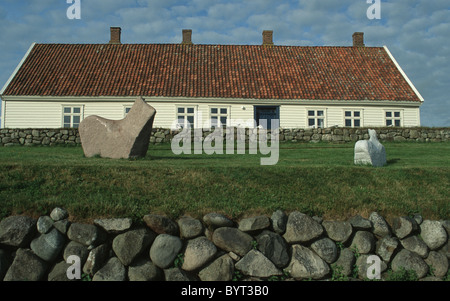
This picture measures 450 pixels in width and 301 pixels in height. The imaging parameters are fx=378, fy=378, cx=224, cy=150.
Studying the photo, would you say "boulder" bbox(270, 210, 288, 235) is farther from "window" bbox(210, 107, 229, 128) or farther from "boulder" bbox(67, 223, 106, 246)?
"window" bbox(210, 107, 229, 128)

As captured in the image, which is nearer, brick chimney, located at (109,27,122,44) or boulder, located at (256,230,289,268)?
boulder, located at (256,230,289,268)

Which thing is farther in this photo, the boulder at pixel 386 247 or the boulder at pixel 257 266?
the boulder at pixel 386 247

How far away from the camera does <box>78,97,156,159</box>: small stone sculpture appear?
38.6 feet

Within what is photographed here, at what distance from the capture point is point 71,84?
24.6 meters

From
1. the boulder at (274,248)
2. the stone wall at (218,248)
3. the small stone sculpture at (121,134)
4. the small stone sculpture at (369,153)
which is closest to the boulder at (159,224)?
the stone wall at (218,248)

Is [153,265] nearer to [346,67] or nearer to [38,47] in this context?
[346,67]

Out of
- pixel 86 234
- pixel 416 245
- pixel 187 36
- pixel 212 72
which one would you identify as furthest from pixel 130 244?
pixel 187 36

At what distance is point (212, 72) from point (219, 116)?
3564 millimetres

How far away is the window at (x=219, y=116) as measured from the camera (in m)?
24.8

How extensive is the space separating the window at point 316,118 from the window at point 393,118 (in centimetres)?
443

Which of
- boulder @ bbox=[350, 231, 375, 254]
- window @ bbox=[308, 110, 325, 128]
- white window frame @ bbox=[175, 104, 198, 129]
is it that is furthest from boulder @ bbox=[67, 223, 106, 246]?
window @ bbox=[308, 110, 325, 128]

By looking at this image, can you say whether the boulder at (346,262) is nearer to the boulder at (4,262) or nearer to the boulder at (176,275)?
the boulder at (176,275)

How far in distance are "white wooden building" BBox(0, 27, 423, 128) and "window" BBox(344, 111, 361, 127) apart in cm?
6

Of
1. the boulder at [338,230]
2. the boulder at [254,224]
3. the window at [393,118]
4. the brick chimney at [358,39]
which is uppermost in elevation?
the brick chimney at [358,39]
